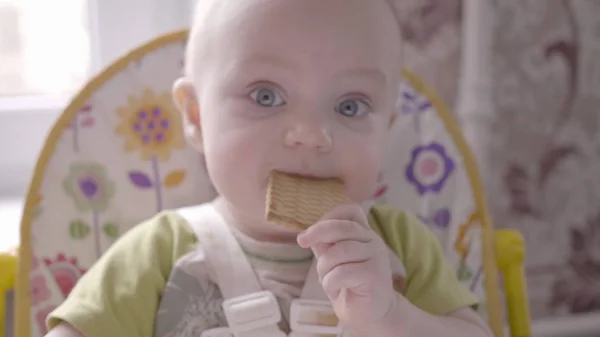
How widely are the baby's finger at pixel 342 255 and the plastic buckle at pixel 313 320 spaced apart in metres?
0.11

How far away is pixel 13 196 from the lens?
1.29 metres

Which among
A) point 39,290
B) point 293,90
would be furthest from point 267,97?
point 39,290

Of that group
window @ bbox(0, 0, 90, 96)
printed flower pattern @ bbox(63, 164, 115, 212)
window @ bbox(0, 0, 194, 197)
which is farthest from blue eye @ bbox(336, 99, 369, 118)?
window @ bbox(0, 0, 90, 96)

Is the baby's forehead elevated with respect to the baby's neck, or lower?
elevated

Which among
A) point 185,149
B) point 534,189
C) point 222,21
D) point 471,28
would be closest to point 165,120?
point 185,149

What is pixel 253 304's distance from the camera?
0.72 metres

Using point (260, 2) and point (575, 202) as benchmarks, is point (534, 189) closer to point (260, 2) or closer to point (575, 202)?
point (575, 202)

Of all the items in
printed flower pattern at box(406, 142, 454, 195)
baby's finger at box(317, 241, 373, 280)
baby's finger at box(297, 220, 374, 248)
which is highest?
printed flower pattern at box(406, 142, 454, 195)

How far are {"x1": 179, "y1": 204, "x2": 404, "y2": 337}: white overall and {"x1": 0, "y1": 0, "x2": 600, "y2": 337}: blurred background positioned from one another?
1.48ft

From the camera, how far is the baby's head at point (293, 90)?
69cm

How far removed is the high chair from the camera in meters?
0.85

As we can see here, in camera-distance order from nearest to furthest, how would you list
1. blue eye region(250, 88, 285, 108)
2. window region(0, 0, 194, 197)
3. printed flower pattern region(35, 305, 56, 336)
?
1. blue eye region(250, 88, 285, 108)
2. printed flower pattern region(35, 305, 56, 336)
3. window region(0, 0, 194, 197)

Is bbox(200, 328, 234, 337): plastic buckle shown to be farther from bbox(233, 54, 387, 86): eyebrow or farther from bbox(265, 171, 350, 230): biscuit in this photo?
bbox(233, 54, 387, 86): eyebrow

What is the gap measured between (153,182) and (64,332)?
0.26 metres
